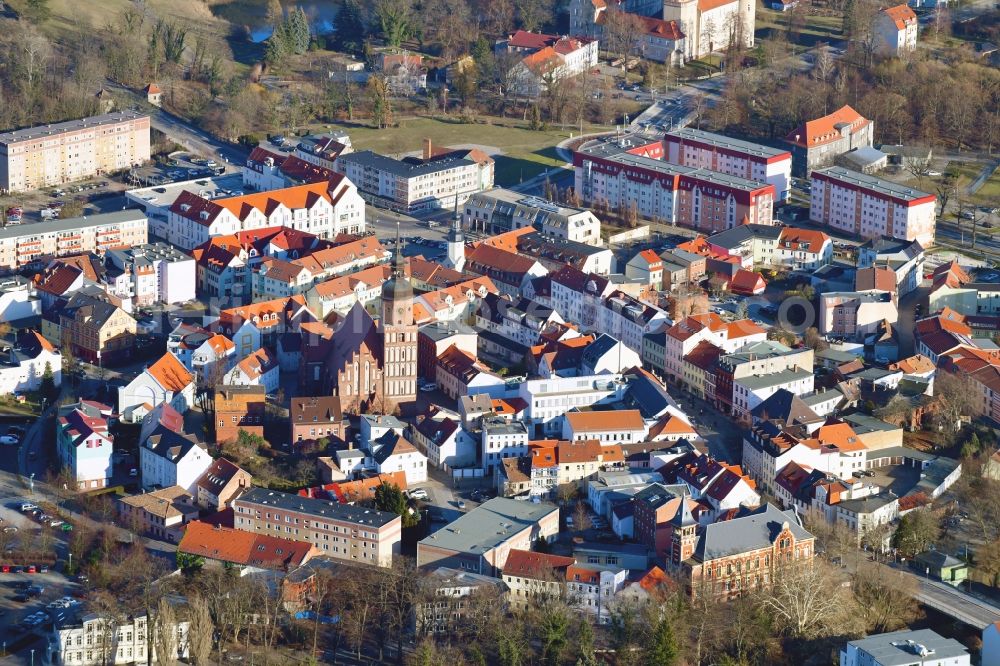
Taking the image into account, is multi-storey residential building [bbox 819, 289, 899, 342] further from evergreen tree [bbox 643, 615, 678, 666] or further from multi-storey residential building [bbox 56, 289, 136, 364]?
multi-storey residential building [bbox 56, 289, 136, 364]

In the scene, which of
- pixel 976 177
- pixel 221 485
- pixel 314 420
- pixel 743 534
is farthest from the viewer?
pixel 976 177

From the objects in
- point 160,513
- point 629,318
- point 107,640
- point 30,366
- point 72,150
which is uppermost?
point 72,150

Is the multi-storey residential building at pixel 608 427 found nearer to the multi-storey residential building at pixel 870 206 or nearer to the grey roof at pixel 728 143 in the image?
the multi-storey residential building at pixel 870 206

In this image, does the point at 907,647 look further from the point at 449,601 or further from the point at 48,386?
the point at 48,386

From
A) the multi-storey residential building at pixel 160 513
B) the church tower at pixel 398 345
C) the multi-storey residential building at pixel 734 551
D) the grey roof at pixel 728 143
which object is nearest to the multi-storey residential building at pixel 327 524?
the multi-storey residential building at pixel 160 513

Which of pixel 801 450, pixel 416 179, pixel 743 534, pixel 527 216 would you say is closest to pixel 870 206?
pixel 527 216

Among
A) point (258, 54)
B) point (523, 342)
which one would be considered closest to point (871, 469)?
point (523, 342)

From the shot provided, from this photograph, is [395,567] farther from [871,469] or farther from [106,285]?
[106,285]
